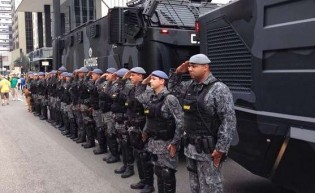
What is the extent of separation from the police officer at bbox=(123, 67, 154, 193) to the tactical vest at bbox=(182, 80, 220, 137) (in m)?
1.84

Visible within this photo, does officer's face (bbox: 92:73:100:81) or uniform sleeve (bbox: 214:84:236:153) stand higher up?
officer's face (bbox: 92:73:100:81)

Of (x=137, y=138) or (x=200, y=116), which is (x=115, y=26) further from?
(x=200, y=116)

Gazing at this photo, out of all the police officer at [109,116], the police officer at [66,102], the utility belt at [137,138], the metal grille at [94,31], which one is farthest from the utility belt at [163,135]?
the police officer at [66,102]

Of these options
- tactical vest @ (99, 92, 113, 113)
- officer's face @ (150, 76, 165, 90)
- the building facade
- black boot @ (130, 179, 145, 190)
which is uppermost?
the building facade

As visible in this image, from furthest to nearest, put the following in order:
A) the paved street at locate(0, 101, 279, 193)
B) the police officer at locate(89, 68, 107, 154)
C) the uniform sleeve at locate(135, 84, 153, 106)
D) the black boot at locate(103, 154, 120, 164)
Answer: the police officer at locate(89, 68, 107, 154)
the black boot at locate(103, 154, 120, 164)
the paved street at locate(0, 101, 279, 193)
the uniform sleeve at locate(135, 84, 153, 106)

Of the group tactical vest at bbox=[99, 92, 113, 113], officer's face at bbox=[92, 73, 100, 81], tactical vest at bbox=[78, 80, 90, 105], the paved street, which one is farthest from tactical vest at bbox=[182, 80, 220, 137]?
tactical vest at bbox=[78, 80, 90, 105]

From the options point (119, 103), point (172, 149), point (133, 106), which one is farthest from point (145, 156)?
point (119, 103)

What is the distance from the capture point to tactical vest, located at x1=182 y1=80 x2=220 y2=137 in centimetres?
360

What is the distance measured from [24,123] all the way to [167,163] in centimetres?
983

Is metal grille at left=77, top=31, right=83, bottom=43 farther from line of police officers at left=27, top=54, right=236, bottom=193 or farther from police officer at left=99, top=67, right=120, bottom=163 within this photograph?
police officer at left=99, top=67, right=120, bottom=163

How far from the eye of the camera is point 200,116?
11.9 ft

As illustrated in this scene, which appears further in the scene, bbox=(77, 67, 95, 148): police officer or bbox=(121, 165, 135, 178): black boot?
bbox=(77, 67, 95, 148): police officer

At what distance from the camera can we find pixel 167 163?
15.2 ft

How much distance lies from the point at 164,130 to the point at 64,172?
8.86ft
